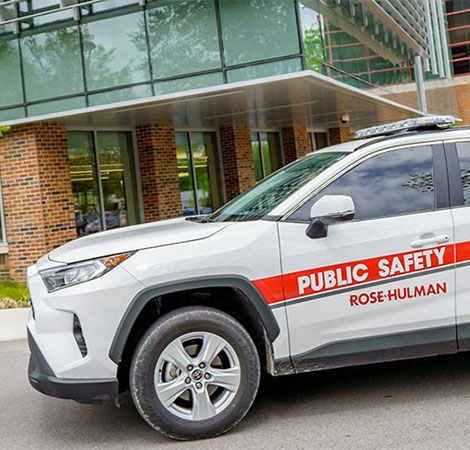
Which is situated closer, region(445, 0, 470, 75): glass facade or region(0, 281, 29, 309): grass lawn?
region(0, 281, 29, 309): grass lawn

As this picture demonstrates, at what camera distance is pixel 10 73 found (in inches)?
559

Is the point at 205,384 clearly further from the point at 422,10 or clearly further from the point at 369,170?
the point at 422,10

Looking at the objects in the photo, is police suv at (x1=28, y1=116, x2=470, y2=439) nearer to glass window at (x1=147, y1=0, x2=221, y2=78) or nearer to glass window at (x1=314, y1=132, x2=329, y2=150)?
glass window at (x1=147, y1=0, x2=221, y2=78)

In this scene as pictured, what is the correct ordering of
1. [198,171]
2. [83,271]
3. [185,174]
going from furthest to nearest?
[198,171] → [185,174] → [83,271]

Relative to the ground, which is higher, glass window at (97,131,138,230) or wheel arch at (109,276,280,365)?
glass window at (97,131,138,230)

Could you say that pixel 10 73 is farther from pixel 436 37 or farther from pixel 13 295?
pixel 436 37

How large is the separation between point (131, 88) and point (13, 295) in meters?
4.34

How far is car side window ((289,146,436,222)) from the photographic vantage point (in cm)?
487

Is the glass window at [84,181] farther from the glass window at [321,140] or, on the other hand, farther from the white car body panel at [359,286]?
the glass window at [321,140]

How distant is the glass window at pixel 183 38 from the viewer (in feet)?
43.0

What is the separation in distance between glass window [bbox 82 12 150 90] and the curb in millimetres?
4926

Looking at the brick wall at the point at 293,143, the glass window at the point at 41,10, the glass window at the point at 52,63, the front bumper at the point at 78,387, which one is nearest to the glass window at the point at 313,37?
the glass window at the point at 52,63

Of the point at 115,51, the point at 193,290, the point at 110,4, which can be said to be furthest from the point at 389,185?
the point at 110,4

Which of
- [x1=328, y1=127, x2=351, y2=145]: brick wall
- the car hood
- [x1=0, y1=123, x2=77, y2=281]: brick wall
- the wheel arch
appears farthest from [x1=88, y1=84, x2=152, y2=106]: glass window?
[x1=328, y1=127, x2=351, y2=145]: brick wall
